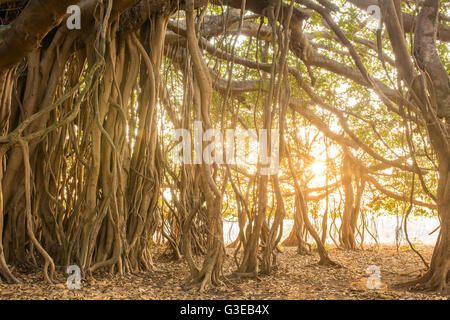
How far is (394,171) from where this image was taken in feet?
18.0

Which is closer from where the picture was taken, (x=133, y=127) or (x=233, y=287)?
Answer: (x=233, y=287)

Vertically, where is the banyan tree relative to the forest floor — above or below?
above

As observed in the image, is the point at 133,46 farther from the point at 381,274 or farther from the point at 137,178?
the point at 381,274

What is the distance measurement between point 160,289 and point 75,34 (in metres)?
1.80

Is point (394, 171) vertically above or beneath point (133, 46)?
beneath

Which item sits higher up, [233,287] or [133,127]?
[133,127]

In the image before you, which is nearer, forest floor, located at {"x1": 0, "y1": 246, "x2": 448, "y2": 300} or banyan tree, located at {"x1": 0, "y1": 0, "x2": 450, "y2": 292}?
forest floor, located at {"x1": 0, "y1": 246, "x2": 448, "y2": 300}

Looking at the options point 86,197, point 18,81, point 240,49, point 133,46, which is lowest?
point 86,197

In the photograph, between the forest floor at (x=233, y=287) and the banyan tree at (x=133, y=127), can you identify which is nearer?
the forest floor at (x=233, y=287)

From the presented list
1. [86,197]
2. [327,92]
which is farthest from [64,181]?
[327,92]

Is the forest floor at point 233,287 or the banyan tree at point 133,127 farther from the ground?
the banyan tree at point 133,127

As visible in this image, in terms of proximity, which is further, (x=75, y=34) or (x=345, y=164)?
(x=345, y=164)
